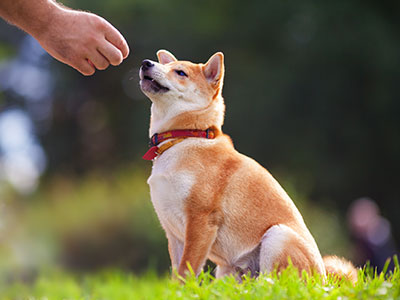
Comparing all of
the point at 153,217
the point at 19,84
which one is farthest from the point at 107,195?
the point at 19,84

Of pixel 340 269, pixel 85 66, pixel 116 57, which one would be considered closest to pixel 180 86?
pixel 116 57

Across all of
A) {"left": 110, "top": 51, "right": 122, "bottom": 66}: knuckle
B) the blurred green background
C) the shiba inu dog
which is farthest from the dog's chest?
the blurred green background

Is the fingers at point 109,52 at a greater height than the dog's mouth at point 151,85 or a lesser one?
greater

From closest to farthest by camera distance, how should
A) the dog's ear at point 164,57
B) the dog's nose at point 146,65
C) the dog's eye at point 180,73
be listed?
the dog's nose at point 146,65, the dog's eye at point 180,73, the dog's ear at point 164,57

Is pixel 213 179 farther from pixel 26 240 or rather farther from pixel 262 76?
pixel 262 76

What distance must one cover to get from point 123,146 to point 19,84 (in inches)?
192

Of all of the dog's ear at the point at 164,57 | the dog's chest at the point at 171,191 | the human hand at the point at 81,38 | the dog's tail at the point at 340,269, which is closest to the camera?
the human hand at the point at 81,38

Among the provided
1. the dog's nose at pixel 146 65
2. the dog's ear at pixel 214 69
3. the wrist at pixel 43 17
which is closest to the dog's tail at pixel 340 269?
the dog's ear at pixel 214 69

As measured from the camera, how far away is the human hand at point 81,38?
122 inches

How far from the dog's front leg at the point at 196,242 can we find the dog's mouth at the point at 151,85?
0.95 m

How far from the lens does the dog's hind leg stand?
10.3 ft

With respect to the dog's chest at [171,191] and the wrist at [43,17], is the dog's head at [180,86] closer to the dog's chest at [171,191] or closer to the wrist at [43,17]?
the dog's chest at [171,191]

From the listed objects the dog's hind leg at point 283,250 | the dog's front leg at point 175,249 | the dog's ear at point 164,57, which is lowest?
the dog's front leg at point 175,249

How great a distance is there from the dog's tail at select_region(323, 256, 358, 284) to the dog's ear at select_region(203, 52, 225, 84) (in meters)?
1.56
